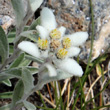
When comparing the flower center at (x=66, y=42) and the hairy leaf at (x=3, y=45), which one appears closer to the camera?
the flower center at (x=66, y=42)

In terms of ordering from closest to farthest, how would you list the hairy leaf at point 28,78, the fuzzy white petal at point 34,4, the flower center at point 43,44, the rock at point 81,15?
the flower center at point 43,44 < the hairy leaf at point 28,78 < the fuzzy white petal at point 34,4 < the rock at point 81,15

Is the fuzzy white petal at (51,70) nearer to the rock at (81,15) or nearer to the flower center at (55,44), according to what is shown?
the flower center at (55,44)

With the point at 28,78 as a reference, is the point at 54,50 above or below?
above

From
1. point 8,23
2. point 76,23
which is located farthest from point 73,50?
point 76,23

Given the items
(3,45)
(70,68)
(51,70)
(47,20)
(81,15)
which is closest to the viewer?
(51,70)

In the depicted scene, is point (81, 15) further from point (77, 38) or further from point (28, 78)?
point (28, 78)

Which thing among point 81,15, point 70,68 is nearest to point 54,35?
point 70,68

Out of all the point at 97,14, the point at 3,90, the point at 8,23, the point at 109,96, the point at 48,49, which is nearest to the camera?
the point at 48,49

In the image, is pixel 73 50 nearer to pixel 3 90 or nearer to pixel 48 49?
pixel 48 49

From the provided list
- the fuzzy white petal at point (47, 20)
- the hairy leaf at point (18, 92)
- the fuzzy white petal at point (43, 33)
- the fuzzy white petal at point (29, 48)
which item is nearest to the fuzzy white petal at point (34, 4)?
the fuzzy white petal at point (47, 20)

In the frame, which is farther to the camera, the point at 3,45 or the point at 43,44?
the point at 3,45

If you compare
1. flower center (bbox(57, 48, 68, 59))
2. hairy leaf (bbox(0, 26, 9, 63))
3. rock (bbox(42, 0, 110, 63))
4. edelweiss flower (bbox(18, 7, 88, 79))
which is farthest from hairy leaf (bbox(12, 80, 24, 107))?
rock (bbox(42, 0, 110, 63))
